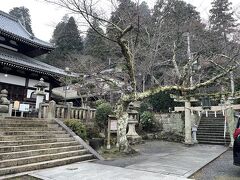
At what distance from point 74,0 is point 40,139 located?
18.3 ft

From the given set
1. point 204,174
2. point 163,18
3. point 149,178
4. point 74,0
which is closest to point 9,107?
point 74,0

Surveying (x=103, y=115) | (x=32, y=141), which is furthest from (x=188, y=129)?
(x=32, y=141)

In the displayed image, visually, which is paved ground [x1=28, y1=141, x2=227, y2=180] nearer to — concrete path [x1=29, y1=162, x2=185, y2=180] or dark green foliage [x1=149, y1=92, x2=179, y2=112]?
concrete path [x1=29, y1=162, x2=185, y2=180]

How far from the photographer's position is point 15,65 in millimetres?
13922

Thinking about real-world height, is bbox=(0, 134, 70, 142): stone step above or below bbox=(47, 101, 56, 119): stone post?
below

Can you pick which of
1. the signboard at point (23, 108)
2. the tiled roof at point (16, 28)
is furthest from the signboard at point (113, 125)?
the tiled roof at point (16, 28)

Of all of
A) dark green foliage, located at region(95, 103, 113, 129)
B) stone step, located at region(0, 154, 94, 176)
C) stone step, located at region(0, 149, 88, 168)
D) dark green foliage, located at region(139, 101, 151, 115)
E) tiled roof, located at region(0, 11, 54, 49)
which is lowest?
stone step, located at region(0, 154, 94, 176)

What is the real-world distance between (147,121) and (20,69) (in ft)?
33.0

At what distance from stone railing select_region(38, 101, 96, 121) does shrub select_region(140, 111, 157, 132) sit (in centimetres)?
451

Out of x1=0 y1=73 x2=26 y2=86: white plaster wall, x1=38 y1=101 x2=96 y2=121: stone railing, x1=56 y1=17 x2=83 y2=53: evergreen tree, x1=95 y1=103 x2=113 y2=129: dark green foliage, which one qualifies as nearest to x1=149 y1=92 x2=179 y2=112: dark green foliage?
→ x1=38 y1=101 x2=96 y2=121: stone railing

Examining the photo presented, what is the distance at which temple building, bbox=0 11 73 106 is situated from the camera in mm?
14633

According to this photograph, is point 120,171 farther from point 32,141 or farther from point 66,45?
point 66,45

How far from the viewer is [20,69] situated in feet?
49.9

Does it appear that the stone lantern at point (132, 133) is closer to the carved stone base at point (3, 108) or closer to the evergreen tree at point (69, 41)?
the carved stone base at point (3, 108)
